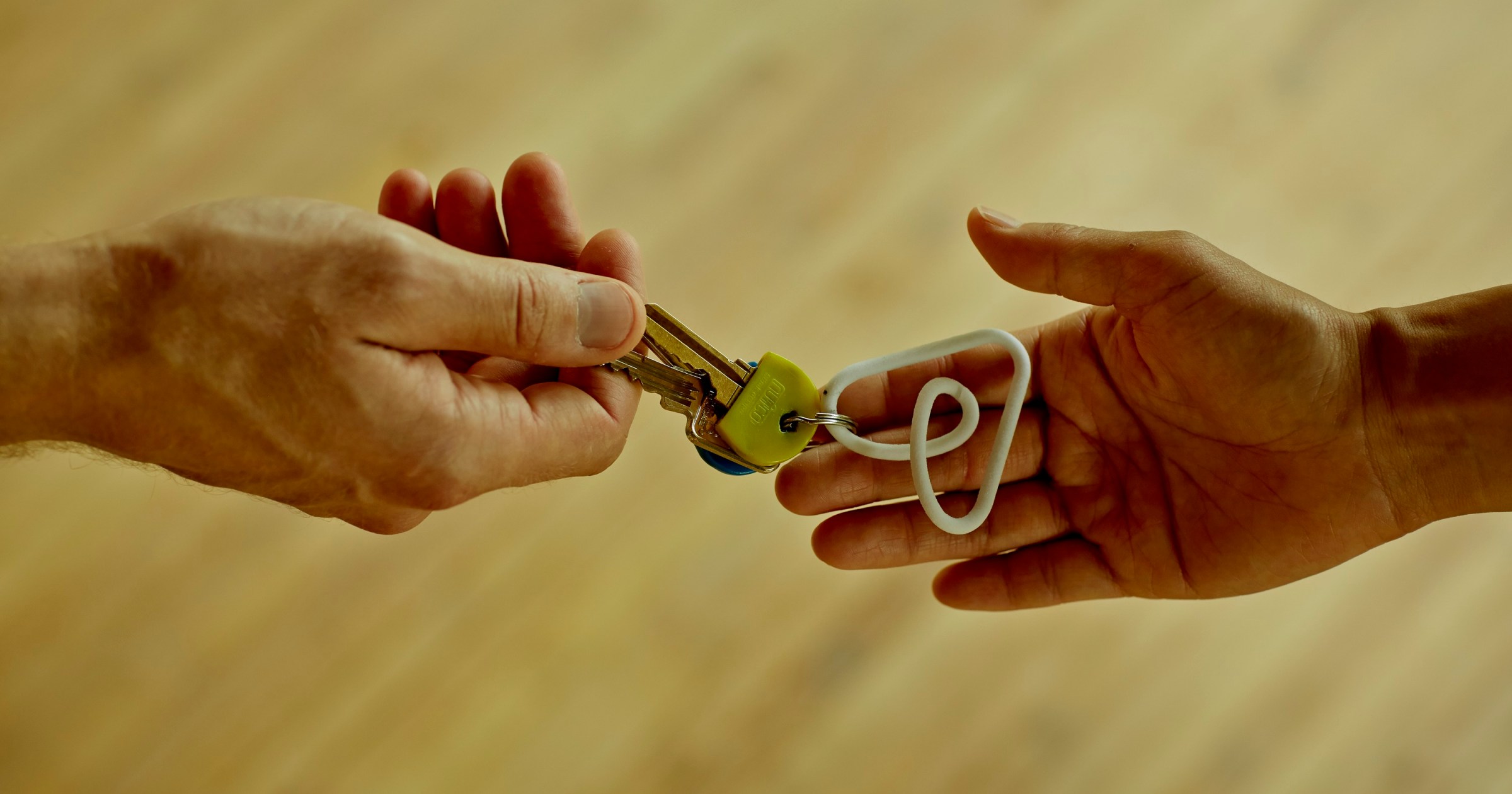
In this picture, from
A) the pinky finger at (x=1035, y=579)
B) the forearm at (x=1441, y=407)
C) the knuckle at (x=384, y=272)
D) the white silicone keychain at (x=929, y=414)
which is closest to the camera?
the knuckle at (x=384, y=272)

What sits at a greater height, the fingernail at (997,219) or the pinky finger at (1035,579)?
the fingernail at (997,219)

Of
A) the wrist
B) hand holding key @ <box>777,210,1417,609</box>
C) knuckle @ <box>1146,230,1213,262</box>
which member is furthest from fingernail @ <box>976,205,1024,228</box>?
the wrist

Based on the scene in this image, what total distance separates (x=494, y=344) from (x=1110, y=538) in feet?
2.57

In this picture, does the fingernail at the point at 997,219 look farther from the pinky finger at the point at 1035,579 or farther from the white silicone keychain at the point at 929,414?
the pinky finger at the point at 1035,579

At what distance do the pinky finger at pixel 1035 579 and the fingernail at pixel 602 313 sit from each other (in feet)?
1.94

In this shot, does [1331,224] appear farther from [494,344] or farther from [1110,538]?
[494,344]

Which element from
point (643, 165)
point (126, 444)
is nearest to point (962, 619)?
point (643, 165)

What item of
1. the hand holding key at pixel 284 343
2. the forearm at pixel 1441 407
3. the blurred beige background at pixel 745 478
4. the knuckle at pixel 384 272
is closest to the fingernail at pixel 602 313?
the hand holding key at pixel 284 343

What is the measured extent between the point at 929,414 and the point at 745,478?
0.48 m

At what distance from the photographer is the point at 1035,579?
1270 mm

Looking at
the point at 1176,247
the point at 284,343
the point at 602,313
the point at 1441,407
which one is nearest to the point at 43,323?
the point at 284,343

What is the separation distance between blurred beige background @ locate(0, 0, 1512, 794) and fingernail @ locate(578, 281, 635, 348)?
52 cm

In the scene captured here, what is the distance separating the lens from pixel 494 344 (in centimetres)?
91

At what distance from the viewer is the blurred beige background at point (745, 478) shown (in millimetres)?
1372
